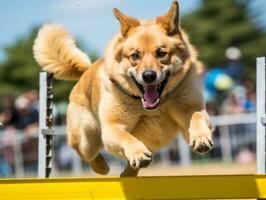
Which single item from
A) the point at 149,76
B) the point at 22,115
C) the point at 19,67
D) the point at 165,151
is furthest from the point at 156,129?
the point at 19,67

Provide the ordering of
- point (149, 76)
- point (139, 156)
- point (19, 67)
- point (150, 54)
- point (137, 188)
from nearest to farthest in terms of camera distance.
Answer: point (137, 188), point (139, 156), point (149, 76), point (150, 54), point (19, 67)

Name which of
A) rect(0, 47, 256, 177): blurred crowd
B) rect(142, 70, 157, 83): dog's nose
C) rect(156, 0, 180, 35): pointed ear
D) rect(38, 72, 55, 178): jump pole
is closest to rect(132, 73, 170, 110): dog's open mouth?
rect(142, 70, 157, 83): dog's nose

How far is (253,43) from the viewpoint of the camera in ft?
165

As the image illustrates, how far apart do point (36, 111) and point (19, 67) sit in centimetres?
4152

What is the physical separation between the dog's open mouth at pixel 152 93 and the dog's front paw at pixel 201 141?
0.43 meters

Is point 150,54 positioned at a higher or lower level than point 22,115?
higher

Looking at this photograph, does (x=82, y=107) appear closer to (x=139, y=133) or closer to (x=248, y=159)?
(x=139, y=133)

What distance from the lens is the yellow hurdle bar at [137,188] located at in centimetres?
384

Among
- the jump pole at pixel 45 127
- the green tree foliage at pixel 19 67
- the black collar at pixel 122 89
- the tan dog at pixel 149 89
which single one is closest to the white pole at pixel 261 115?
the tan dog at pixel 149 89

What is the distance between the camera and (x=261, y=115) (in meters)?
4.98

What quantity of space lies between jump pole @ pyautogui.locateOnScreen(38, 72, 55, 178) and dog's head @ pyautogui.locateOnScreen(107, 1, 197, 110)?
28.7 inches

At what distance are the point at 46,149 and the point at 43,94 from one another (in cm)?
44

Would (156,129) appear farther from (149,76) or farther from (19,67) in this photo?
(19,67)

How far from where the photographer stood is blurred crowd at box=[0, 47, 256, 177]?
1162 centimetres
